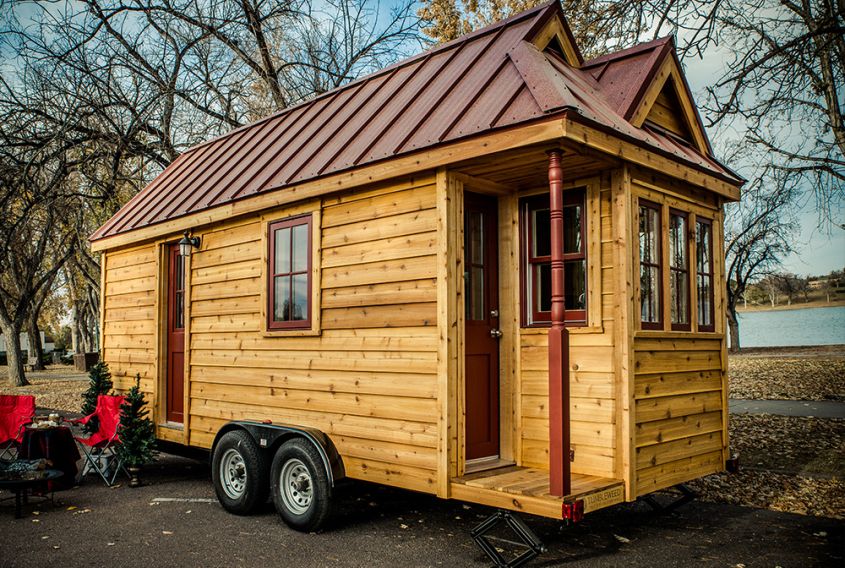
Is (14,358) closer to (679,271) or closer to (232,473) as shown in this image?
(232,473)

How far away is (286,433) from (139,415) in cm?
307

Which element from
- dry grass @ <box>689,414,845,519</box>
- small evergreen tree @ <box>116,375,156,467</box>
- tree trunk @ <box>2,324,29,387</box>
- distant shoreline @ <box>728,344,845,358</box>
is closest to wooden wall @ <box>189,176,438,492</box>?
small evergreen tree @ <box>116,375,156,467</box>

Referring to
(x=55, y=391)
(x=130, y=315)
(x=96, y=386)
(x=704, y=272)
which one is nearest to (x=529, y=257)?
(x=704, y=272)

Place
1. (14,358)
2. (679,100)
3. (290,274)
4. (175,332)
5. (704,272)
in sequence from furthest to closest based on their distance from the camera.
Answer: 1. (14,358)
2. (175,332)
3. (290,274)
4. (679,100)
5. (704,272)

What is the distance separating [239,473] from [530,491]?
3.53 metres

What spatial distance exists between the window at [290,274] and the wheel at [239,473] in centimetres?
130

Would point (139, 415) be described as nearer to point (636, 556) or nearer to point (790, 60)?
point (636, 556)

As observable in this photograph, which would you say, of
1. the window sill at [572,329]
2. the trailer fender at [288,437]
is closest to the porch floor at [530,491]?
the window sill at [572,329]

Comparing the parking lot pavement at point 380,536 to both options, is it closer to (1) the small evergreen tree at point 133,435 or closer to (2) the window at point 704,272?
(1) the small evergreen tree at point 133,435

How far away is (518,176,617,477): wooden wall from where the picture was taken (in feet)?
19.0

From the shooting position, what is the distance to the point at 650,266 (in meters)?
6.23

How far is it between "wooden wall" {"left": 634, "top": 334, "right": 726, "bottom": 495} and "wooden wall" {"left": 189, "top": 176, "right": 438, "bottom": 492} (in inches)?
69.2

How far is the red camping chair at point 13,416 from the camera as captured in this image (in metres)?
8.70

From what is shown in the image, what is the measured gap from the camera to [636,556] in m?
5.72
